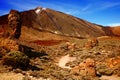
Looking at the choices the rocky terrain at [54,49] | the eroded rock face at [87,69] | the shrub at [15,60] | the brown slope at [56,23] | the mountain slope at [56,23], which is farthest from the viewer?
the mountain slope at [56,23]

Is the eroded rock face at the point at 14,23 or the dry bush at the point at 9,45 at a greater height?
the eroded rock face at the point at 14,23

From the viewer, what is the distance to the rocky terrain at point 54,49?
18.7 meters

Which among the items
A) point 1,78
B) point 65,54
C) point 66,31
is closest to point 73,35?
point 66,31

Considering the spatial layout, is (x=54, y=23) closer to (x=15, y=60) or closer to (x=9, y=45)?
(x=9, y=45)

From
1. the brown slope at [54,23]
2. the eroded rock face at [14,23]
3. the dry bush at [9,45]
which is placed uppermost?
the brown slope at [54,23]

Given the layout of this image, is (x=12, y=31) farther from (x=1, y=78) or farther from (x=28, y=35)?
(x=28, y=35)

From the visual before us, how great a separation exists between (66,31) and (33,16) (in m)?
14.2

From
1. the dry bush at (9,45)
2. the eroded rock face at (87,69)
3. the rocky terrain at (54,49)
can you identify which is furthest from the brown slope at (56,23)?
the eroded rock face at (87,69)

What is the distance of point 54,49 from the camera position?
154 feet

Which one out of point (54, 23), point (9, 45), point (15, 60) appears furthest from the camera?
point (54, 23)

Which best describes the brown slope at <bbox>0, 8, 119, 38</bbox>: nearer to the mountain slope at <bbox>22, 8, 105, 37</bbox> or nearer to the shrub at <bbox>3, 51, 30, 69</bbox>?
the mountain slope at <bbox>22, 8, 105, 37</bbox>

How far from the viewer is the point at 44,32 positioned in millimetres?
82812

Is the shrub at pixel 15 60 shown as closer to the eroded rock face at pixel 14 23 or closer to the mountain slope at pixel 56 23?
the eroded rock face at pixel 14 23

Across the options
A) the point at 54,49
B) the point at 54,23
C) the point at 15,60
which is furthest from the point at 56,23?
the point at 15,60
